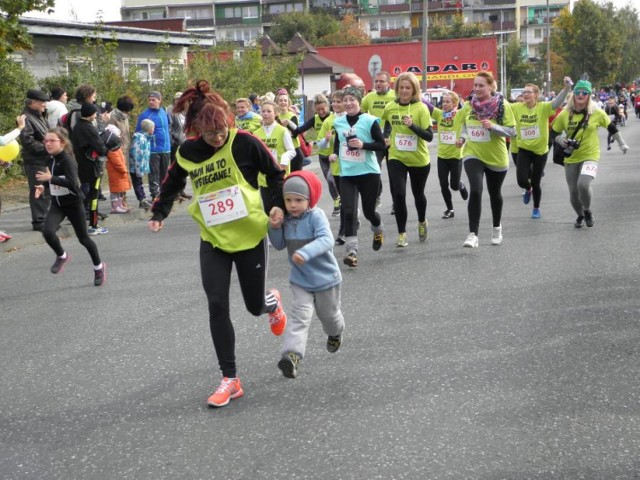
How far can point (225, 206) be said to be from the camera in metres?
5.09

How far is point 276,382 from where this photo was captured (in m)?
5.33

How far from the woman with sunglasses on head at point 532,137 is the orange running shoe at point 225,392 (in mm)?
7787

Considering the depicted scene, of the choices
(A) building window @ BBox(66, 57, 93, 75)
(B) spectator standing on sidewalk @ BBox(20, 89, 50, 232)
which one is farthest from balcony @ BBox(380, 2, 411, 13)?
(B) spectator standing on sidewalk @ BBox(20, 89, 50, 232)

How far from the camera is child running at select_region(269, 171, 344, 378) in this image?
5.14 metres

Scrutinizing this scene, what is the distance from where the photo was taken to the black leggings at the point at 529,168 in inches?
472

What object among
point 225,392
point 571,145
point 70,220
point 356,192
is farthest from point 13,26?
point 225,392

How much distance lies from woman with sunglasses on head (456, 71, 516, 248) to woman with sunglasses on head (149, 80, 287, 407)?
4.84 meters

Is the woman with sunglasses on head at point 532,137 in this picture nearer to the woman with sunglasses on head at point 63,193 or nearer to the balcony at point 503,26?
the woman with sunglasses on head at point 63,193

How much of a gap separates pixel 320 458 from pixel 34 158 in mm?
9039

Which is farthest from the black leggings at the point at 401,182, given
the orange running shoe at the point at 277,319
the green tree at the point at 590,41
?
the green tree at the point at 590,41

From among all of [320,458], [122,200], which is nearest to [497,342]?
[320,458]

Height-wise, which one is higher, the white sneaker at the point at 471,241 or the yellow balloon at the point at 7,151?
the yellow balloon at the point at 7,151

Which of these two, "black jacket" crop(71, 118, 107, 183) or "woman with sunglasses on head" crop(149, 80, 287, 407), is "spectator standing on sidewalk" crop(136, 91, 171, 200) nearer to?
"black jacket" crop(71, 118, 107, 183)

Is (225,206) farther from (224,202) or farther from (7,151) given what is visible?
(7,151)
